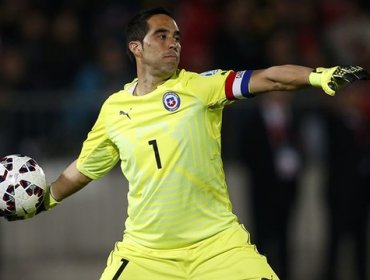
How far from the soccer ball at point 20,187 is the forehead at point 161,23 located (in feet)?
4.19

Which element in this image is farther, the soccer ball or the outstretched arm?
the soccer ball

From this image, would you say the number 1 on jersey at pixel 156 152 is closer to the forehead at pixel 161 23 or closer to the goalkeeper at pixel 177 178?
the goalkeeper at pixel 177 178

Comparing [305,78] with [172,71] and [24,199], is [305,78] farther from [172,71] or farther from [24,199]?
[24,199]

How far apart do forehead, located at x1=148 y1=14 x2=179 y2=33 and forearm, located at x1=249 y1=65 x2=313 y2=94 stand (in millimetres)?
802

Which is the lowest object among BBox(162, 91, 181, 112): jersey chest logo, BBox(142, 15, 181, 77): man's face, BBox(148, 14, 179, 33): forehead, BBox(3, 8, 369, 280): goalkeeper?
BBox(3, 8, 369, 280): goalkeeper

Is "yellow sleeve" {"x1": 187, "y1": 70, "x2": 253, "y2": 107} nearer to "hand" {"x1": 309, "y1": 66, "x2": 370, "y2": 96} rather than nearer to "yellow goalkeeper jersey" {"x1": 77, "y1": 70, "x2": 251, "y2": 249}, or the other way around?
"yellow goalkeeper jersey" {"x1": 77, "y1": 70, "x2": 251, "y2": 249}

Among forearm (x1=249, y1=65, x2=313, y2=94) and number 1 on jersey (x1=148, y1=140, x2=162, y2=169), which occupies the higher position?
forearm (x1=249, y1=65, x2=313, y2=94)

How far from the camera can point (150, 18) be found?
764 cm

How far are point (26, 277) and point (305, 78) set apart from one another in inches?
258

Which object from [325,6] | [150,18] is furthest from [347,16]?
[150,18]

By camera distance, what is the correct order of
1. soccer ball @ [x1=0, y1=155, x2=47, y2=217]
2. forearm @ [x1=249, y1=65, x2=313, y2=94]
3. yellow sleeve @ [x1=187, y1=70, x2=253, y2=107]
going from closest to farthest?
forearm @ [x1=249, y1=65, x2=313, y2=94], yellow sleeve @ [x1=187, y1=70, x2=253, y2=107], soccer ball @ [x1=0, y1=155, x2=47, y2=217]

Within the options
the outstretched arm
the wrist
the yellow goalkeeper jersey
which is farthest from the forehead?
the wrist

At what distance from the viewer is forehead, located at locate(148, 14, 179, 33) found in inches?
297

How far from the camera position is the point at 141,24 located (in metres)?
7.70
